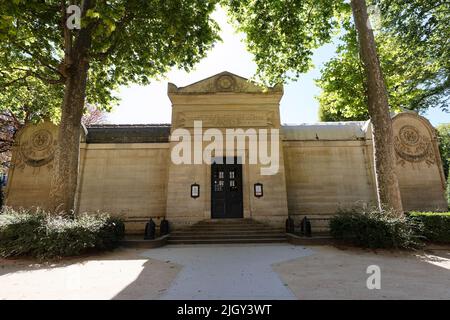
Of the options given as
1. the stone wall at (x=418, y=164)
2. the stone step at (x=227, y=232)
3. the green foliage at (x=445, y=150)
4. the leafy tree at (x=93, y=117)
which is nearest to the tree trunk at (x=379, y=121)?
the stone step at (x=227, y=232)

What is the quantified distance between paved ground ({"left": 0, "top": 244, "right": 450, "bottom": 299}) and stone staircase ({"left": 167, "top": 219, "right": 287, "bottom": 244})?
2.17 meters

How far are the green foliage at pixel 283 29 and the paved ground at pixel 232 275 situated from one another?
29.3ft

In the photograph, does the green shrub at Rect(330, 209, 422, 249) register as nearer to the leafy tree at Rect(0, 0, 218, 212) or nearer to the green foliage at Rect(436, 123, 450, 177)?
the leafy tree at Rect(0, 0, 218, 212)

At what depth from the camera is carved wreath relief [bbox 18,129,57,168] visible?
14.0 meters

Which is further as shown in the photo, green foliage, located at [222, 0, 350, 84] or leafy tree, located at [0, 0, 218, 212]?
green foliage, located at [222, 0, 350, 84]

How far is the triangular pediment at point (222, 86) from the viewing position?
1390 centimetres

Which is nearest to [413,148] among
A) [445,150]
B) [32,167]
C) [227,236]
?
[227,236]

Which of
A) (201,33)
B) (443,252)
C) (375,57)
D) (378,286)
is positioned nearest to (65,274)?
(378,286)

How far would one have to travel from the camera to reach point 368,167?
13977 millimetres

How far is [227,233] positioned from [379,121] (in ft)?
25.5

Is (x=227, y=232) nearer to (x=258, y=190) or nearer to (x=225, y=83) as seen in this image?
(x=258, y=190)

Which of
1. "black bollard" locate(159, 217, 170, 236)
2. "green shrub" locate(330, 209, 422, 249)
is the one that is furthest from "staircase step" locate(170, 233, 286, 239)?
"green shrub" locate(330, 209, 422, 249)

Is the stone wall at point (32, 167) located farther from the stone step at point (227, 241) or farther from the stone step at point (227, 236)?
the stone step at point (227, 241)
